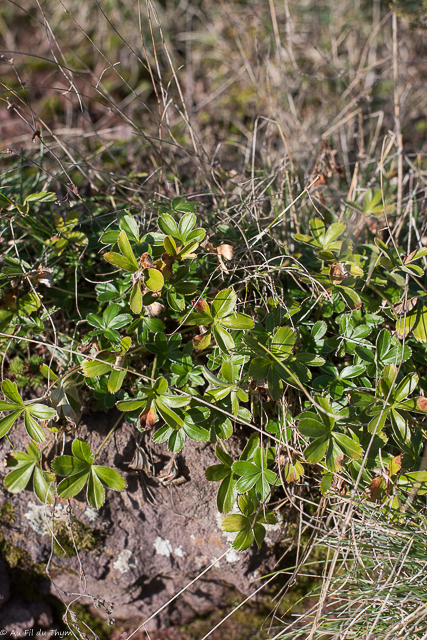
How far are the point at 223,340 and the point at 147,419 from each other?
14.0 inches

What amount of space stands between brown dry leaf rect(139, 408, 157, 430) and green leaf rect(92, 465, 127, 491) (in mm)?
181

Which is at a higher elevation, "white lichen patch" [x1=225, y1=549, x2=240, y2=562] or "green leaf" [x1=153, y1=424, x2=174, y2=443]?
"green leaf" [x1=153, y1=424, x2=174, y2=443]

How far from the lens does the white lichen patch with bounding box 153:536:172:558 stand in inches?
66.9

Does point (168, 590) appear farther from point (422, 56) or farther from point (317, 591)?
point (422, 56)

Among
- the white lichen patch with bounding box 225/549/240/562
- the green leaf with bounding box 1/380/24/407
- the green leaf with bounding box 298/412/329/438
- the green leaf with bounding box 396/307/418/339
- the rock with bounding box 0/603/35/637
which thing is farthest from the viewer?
the rock with bounding box 0/603/35/637

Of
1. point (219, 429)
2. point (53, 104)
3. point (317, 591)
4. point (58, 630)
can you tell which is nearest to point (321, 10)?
point (53, 104)

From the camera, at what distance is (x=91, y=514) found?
5.49 ft

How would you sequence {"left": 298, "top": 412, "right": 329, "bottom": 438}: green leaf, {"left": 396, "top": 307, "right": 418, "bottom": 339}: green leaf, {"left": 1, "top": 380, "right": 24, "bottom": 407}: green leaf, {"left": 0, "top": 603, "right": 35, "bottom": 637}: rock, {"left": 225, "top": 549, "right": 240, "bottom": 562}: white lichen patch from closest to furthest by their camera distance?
1. {"left": 298, "top": 412, "right": 329, "bottom": 438}: green leaf
2. {"left": 1, "top": 380, "right": 24, "bottom": 407}: green leaf
3. {"left": 396, "top": 307, "right": 418, "bottom": 339}: green leaf
4. {"left": 225, "top": 549, "right": 240, "bottom": 562}: white lichen patch
5. {"left": 0, "top": 603, "right": 35, "bottom": 637}: rock

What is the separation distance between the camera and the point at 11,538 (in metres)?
1.79

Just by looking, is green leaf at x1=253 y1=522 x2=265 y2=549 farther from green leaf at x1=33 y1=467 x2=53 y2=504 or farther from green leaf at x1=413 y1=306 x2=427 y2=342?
green leaf at x1=413 y1=306 x2=427 y2=342

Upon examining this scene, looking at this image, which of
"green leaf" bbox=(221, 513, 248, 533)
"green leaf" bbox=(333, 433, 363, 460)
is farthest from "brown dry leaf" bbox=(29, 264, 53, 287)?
"green leaf" bbox=(333, 433, 363, 460)

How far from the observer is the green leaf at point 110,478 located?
4.56 ft

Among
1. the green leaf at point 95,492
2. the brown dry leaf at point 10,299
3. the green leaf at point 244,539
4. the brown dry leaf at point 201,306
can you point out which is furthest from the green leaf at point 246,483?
the brown dry leaf at point 10,299

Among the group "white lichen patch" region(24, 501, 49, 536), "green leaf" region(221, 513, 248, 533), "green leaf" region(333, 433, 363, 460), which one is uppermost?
"green leaf" region(333, 433, 363, 460)
